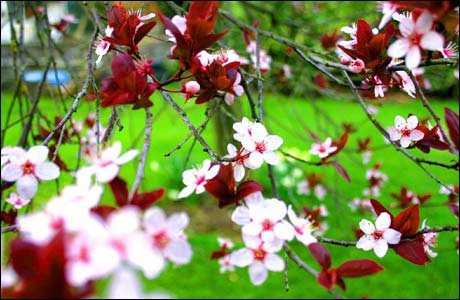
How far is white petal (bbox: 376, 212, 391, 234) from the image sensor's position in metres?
0.92

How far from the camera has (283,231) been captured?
2.34 ft

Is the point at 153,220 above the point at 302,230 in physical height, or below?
above

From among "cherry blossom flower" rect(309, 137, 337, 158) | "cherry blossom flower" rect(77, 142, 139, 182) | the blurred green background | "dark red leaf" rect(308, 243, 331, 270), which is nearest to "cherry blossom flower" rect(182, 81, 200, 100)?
"cherry blossom flower" rect(77, 142, 139, 182)

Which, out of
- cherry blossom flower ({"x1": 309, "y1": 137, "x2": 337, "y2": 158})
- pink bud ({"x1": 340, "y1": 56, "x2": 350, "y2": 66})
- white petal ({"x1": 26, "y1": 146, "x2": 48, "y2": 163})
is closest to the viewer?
white petal ({"x1": 26, "y1": 146, "x2": 48, "y2": 163})

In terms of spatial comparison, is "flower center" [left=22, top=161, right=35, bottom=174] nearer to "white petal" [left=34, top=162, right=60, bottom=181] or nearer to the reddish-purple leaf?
"white petal" [left=34, top=162, right=60, bottom=181]

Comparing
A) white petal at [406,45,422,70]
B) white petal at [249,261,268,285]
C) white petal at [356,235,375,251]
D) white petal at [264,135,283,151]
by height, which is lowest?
white petal at [356,235,375,251]

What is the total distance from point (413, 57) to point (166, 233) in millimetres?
434

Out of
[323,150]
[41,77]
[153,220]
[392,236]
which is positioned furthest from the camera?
[41,77]

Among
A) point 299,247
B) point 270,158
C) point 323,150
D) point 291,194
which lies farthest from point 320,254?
point 299,247

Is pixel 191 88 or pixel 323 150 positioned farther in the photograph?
pixel 323 150

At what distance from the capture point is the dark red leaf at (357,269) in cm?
74

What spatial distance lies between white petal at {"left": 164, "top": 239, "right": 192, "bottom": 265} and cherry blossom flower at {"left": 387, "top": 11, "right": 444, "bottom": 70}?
41 centimetres

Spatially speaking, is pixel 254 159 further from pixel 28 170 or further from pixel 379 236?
pixel 28 170

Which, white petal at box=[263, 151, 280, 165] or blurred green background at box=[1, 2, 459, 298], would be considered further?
blurred green background at box=[1, 2, 459, 298]
